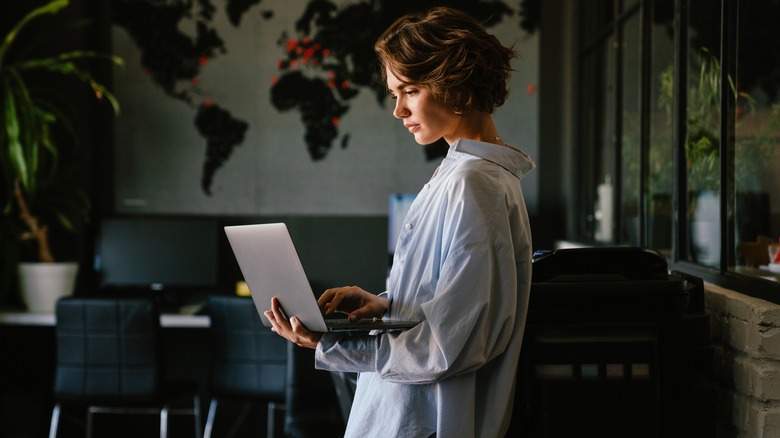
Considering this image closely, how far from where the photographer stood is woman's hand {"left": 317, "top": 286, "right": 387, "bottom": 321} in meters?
1.63

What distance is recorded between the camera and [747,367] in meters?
1.71

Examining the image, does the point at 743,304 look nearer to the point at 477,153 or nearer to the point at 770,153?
the point at 770,153

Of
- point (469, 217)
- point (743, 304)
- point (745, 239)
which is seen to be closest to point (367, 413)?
point (469, 217)

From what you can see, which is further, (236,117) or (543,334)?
(236,117)

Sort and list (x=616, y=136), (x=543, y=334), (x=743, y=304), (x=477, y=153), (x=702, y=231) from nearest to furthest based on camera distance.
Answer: (x=477, y=153) < (x=543, y=334) < (x=743, y=304) < (x=702, y=231) < (x=616, y=136)

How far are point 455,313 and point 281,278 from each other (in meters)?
0.32

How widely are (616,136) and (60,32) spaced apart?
3330 mm

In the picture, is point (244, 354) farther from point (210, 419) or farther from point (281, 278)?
point (281, 278)

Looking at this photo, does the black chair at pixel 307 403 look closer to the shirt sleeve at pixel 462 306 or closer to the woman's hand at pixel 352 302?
the woman's hand at pixel 352 302

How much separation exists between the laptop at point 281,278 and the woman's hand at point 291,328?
0.01 meters

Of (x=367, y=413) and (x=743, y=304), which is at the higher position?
(x=743, y=304)

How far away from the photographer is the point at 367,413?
4.94 ft

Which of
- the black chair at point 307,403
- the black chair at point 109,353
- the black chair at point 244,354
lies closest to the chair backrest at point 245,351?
the black chair at point 244,354

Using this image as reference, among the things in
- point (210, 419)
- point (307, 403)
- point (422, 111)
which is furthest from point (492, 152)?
point (210, 419)
